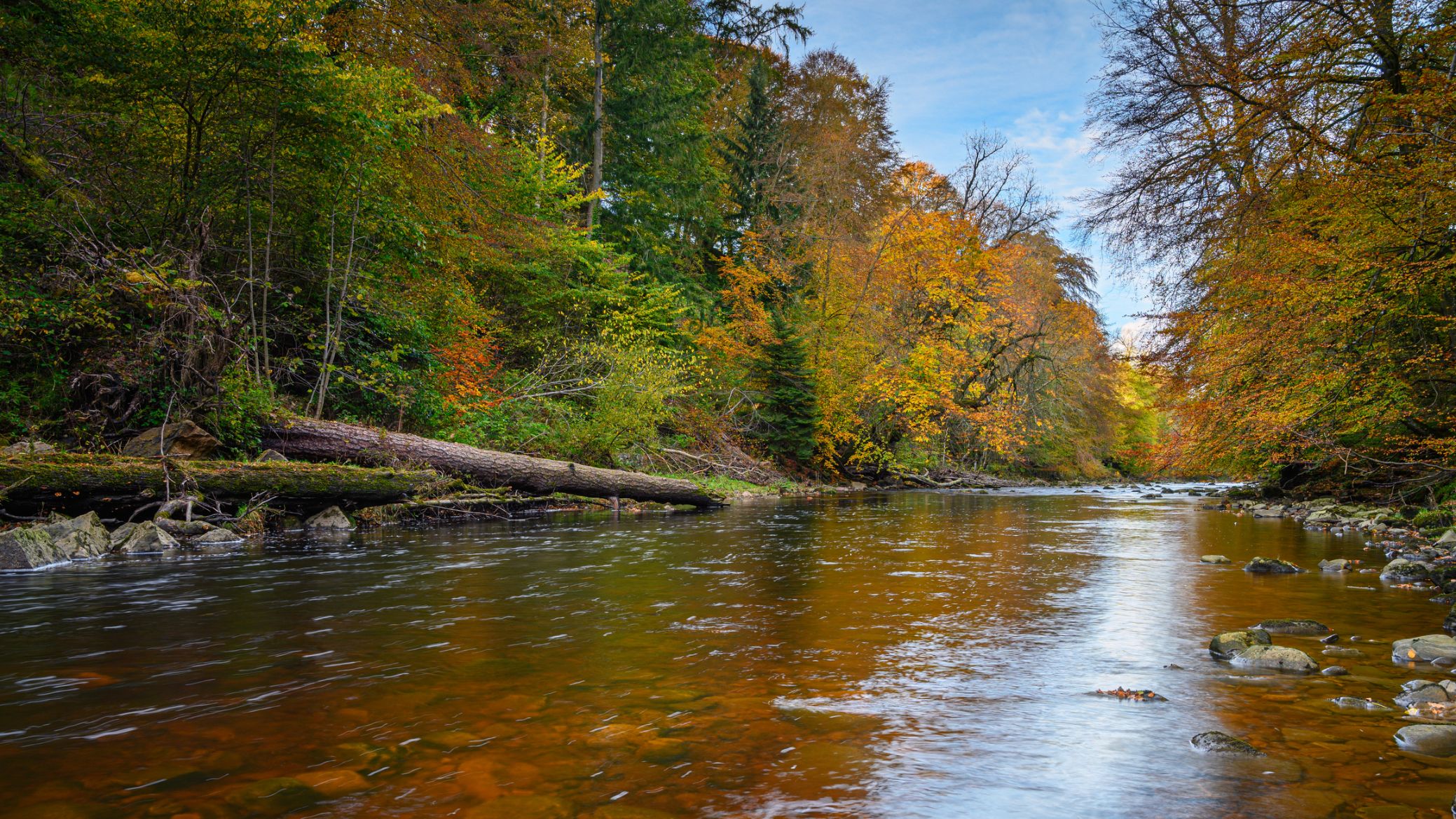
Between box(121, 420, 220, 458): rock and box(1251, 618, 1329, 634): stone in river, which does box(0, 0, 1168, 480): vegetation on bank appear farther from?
box(1251, 618, 1329, 634): stone in river

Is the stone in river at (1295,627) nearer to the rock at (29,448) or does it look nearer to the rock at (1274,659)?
the rock at (1274,659)

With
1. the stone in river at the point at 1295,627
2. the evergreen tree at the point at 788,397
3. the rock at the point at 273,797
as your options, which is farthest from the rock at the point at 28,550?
the evergreen tree at the point at 788,397

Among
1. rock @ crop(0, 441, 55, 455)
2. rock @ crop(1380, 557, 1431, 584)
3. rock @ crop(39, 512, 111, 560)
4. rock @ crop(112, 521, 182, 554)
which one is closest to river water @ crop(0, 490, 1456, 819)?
rock @ crop(1380, 557, 1431, 584)

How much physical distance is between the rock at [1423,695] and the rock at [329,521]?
34.0 feet

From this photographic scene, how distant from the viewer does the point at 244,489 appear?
28.2 ft

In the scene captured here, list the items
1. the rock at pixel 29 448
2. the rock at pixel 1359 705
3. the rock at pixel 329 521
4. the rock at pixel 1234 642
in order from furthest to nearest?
the rock at pixel 329 521 → the rock at pixel 29 448 → the rock at pixel 1234 642 → the rock at pixel 1359 705

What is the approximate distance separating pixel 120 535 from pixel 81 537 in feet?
1.41

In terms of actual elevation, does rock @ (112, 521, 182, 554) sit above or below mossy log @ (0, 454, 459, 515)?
below

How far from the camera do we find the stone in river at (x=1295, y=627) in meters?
4.26

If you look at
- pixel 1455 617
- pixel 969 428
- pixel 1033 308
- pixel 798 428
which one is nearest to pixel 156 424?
pixel 1455 617

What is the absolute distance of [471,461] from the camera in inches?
429

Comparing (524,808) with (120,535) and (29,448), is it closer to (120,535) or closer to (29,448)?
(120,535)

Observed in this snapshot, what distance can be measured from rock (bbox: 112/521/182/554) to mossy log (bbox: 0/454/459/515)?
1.66ft

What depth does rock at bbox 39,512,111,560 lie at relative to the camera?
7.04 meters
